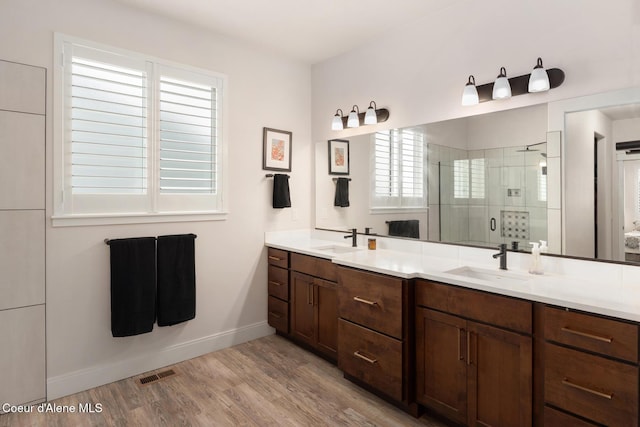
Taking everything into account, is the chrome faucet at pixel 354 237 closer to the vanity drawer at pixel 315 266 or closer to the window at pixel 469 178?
the vanity drawer at pixel 315 266

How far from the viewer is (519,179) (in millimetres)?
2238

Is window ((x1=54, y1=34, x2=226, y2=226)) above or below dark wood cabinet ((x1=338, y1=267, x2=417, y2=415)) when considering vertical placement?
above

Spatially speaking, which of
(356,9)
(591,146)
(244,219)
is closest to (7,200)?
(244,219)

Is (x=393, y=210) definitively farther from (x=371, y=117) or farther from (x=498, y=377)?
(x=498, y=377)

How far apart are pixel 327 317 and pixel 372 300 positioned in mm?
661

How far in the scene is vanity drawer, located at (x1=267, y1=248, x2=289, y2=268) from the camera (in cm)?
323

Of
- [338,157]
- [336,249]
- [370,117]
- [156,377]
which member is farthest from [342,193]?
[156,377]

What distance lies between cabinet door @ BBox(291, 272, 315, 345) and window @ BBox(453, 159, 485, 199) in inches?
53.6

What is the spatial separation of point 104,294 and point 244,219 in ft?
4.10

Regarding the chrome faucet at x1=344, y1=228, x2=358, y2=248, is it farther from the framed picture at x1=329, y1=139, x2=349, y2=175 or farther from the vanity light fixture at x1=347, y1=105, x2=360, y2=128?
the vanity light fixture at x1=347, y1=105, x2=360, y2=128

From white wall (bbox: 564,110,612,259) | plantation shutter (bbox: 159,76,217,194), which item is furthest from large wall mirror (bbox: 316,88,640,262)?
plantation shutter (bbox: 159,76,217,194)

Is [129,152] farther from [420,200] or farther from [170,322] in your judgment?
[420,200]

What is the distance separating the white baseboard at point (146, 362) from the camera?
2422mm

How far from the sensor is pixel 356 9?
2.66 metres
